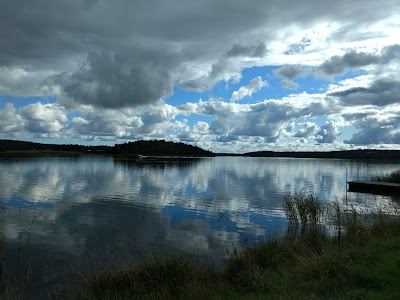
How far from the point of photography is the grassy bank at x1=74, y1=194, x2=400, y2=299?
9211 mm

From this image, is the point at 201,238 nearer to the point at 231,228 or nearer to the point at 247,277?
the point at 231,228

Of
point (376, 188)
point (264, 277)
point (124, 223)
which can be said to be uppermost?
point (264, 277)

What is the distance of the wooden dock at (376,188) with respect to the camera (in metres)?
44.8

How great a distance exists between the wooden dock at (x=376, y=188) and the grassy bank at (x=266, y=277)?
116 feet

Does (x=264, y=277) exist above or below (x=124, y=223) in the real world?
above

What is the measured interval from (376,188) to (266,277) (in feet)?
143

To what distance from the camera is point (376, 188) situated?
1896 inches

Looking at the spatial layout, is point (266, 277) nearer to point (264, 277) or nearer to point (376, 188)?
point (264, 277)

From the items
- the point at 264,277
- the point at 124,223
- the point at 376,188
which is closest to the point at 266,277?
the point at 264,277

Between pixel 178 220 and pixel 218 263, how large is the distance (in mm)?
10416

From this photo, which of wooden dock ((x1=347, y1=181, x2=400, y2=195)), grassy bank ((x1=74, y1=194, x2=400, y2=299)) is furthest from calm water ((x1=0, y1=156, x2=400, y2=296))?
wooden dock ((x1=347, y1=181, x2=400, y2=195))

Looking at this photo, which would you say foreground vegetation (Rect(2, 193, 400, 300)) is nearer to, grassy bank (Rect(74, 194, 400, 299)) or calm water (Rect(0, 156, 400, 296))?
grassy bank (Rect(74, 194, 400, 299))

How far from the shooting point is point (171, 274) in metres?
11.3

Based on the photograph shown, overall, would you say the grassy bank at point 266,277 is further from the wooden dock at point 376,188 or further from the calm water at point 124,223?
the wooden dock at point 376,188
